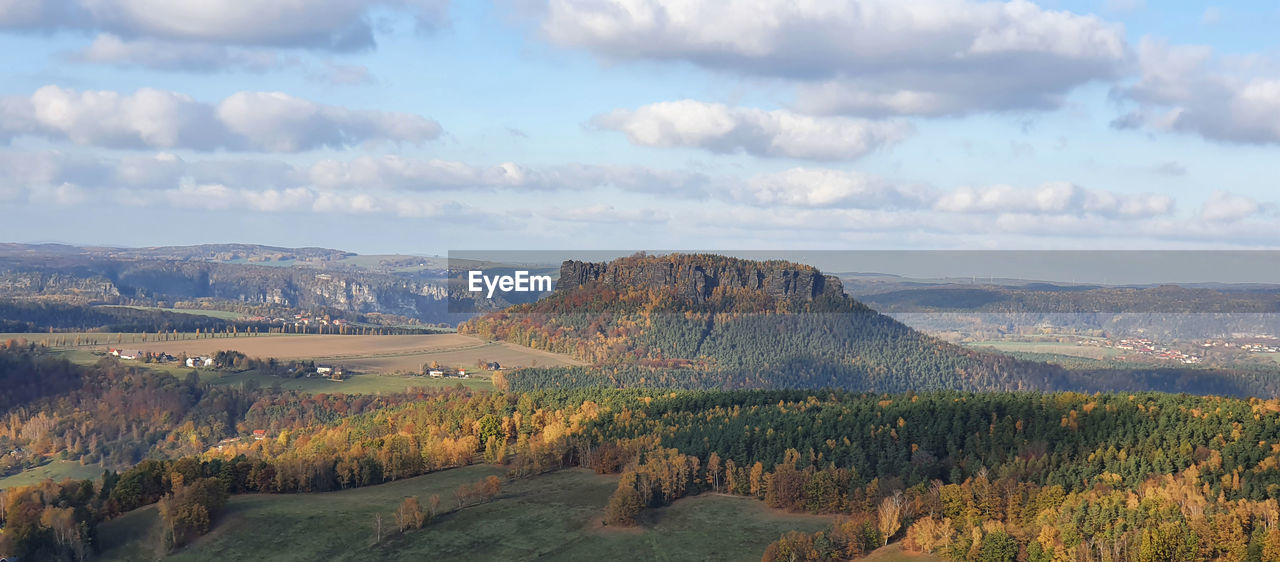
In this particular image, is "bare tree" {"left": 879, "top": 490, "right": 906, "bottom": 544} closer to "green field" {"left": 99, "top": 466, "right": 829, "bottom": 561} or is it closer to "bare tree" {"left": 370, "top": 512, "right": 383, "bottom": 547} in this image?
"green field" {"left": 99, "top": 466, "right": 829, "bottom": 561}

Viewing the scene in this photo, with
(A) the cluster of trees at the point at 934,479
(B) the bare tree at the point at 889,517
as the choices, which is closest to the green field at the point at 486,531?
(A) the cluster of trees at the point at 934,479

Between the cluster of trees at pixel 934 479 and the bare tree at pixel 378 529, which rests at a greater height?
the cluster of trees at pixel 934 479

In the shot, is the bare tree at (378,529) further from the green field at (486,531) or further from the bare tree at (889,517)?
the bare tree at (889,517)

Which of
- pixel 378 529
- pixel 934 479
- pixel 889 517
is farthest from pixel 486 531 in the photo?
pixel 934 479

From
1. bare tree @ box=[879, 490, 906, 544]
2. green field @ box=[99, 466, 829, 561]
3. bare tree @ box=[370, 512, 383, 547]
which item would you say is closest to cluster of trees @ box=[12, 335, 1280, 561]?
bare tree @ box=[879, 490, 906, 544]

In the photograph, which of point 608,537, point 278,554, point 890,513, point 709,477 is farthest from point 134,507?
point 890,513

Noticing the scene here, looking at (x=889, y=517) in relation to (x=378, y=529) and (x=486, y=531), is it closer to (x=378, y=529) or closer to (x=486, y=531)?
(x=486, y=531)

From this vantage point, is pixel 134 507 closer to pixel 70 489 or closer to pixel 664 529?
pixel 70 489

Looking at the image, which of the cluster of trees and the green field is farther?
the green field

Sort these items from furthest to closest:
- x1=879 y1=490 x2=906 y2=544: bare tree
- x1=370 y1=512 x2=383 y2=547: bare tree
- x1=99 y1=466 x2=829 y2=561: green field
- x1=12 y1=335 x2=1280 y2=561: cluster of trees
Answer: x1=370 y1=512 x2=383 y2=547: bare tree, x1=99 y1=466 x2=829 y2=561: green field, x1=879 y1=490 x2=906 y2=544: bare tree, x1=12 y1=335 x2=1280 y2=561: cluster of trees
